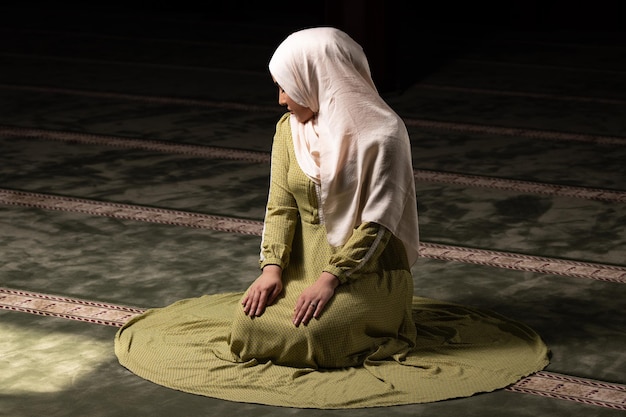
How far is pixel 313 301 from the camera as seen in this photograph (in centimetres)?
287

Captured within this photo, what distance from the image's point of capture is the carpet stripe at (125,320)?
9.25 ft

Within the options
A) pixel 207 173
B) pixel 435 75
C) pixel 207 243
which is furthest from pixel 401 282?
pixel 435 75

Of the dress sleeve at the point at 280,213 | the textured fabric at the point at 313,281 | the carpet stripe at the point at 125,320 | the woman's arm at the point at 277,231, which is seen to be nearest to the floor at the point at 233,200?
the carpet stripe at the point at 125,320

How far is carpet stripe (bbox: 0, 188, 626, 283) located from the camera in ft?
12.5

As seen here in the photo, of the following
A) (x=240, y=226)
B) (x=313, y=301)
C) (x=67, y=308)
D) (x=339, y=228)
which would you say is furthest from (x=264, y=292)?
(x=240, y=226)

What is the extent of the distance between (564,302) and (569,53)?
5255mm

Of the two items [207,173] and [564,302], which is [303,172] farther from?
[207,173]

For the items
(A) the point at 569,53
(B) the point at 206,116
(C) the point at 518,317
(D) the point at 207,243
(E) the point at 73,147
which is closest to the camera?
(C) the point at 518,317

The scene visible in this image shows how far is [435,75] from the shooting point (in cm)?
770

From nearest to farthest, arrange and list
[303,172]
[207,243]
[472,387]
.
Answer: [472,387], [303,172], [207,243]

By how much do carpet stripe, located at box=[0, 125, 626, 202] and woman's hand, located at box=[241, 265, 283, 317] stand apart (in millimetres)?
2102

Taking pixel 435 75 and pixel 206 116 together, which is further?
pixel 435 75

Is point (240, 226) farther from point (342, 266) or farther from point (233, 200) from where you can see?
point (342, 266)

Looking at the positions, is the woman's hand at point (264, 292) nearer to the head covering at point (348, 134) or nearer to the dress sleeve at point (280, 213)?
the dress sleeve at point (280, 213)
